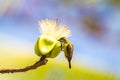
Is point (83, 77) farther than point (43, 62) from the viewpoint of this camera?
Yes

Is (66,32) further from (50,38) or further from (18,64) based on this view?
(18,64)

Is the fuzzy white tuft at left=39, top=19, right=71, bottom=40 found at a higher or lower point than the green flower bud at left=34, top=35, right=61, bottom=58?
higher

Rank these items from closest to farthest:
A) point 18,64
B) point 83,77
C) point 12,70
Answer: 1. point 12,70
2. point 18,64
3. point 83,77

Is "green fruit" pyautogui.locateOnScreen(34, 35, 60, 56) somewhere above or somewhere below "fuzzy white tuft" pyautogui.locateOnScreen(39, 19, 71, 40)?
below

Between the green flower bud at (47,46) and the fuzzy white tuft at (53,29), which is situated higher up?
the fuzzy white tuft at (53,29)

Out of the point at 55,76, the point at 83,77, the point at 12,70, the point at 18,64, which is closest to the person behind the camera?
the point at 12,70

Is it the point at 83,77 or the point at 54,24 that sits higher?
the point at 54,24

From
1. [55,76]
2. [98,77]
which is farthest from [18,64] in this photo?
[98,77]

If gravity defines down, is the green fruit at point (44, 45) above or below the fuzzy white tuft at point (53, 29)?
below
